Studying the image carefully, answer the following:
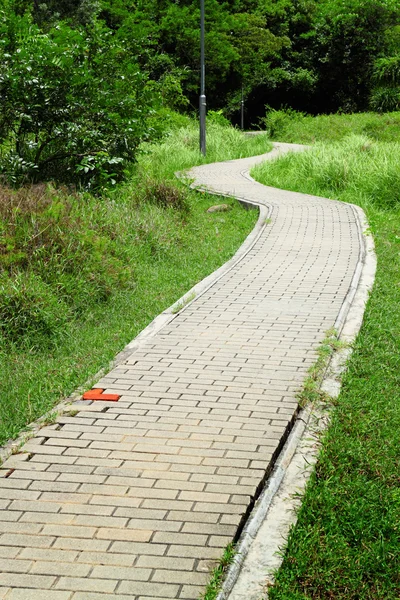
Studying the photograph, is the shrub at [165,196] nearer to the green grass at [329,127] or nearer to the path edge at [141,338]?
the path edge at [141,338]

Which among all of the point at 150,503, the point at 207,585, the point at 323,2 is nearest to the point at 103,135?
the point at 150,503

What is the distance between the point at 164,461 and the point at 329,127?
30.6 meters

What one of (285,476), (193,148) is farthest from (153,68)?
(285,476)

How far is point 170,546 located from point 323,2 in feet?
168

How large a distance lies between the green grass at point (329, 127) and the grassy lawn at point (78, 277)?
1866 centimetres

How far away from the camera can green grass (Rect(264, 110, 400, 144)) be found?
97.0 ft

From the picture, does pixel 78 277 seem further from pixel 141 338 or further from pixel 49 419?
pixel 49 419

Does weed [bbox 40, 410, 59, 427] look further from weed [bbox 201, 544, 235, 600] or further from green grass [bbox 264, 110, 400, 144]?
green grass [bbox 264, 110, 400, 144]

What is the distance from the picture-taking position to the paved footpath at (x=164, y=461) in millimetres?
3309

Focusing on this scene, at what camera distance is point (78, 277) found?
303 inches

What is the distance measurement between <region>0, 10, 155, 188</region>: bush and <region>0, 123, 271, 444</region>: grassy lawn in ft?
2.59

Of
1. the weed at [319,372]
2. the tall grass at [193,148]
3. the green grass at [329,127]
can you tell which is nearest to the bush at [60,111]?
the tall grass at [193,148]

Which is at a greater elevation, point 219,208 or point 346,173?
point 346,173

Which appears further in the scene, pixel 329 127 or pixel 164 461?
pixel 329 127
